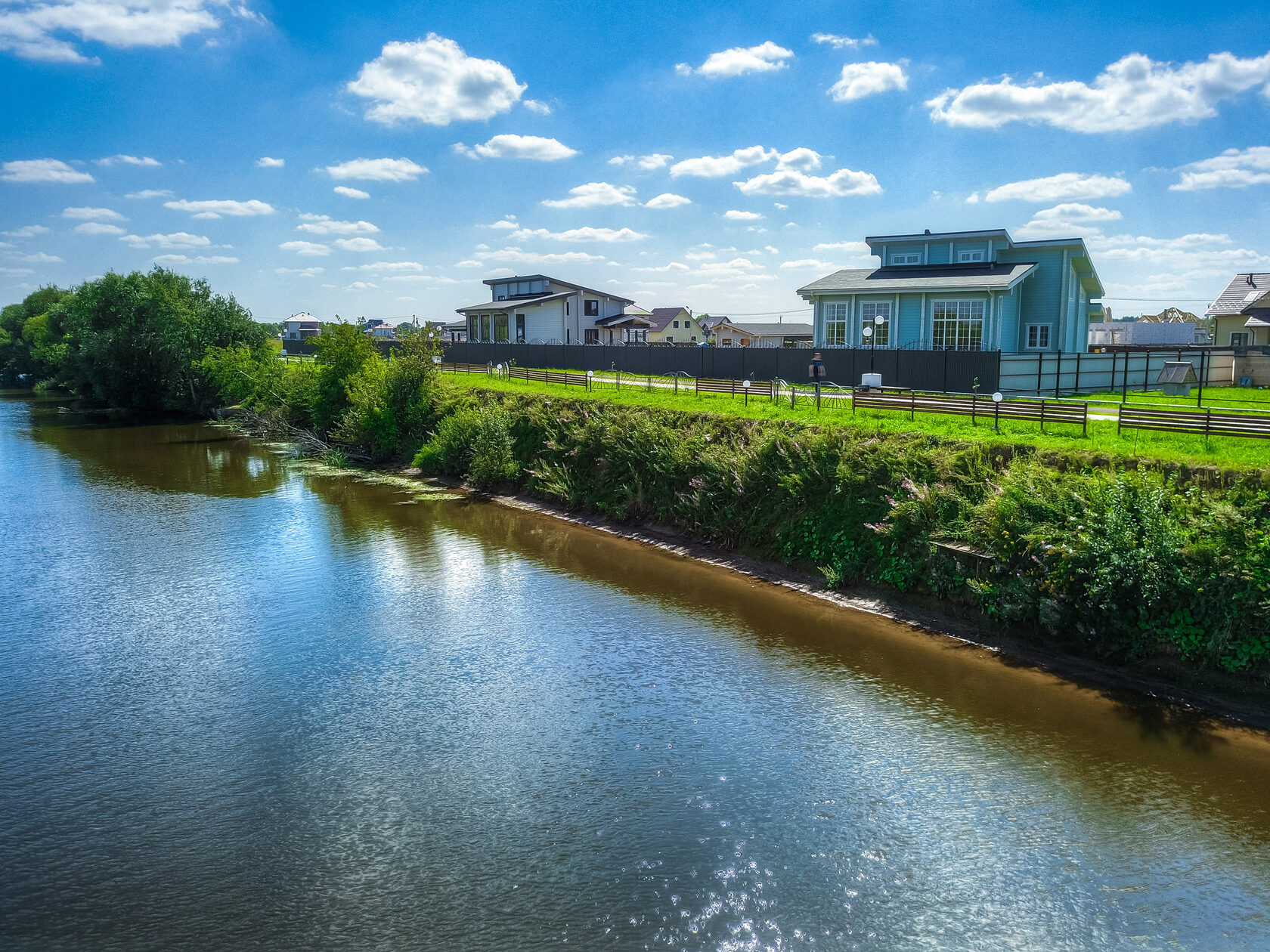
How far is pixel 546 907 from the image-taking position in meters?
9.34

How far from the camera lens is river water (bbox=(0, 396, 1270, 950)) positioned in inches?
364

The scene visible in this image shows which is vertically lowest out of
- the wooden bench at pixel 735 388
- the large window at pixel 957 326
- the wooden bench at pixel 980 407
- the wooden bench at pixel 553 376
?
the wooden bench at pixel 980 407

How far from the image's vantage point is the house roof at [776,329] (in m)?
102

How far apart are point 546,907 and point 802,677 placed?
7459 millimetres

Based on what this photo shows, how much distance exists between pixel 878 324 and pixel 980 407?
2001cm

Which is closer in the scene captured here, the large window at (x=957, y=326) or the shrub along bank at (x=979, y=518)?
the shrub along bank at (x=979, y=518)

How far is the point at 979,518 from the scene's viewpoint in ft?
57.9

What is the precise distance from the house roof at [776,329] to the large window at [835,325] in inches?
2175

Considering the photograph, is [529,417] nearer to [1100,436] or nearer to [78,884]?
[1100,436]

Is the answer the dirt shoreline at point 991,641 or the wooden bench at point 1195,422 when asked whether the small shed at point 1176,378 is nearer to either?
the wooden bench at point 1195,422

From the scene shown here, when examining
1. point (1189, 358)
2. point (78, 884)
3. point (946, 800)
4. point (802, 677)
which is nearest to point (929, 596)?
point (802, 677)

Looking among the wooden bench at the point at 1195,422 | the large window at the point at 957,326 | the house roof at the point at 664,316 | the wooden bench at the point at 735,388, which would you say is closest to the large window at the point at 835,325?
the large window at the point at 957,326

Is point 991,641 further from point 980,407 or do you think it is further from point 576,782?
point 576,782

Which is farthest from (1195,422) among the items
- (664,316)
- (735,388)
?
(664,316)
